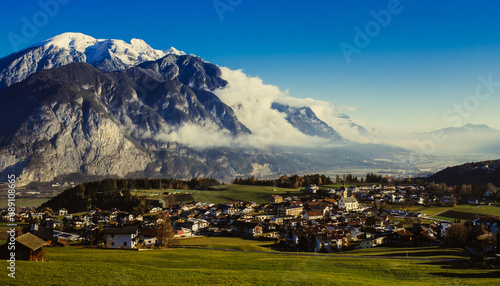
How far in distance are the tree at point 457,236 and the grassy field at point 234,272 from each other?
18.7 meters

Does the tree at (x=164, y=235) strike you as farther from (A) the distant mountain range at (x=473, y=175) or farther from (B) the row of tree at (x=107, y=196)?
(A) the distant mountain range at (x=473, y=175)

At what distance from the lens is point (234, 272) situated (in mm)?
29031

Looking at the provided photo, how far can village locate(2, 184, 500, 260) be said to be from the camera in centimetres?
6016

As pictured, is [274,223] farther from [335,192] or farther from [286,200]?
[335,192]

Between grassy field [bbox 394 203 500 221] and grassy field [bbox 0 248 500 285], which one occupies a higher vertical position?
grassy field [bbox 0 248 500 285]

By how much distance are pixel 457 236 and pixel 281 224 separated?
41625 millimetres

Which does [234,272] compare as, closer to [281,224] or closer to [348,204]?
[281,224]

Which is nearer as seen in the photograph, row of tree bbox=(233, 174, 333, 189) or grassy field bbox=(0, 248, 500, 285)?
grassy field bbox=(0, 248, 500, 285)

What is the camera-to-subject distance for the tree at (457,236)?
54516 millimetres

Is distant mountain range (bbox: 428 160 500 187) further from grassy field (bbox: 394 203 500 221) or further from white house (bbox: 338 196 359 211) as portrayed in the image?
white house (bbox: 338 196 359 211)

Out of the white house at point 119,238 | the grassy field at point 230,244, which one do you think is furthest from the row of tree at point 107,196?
the white house at point 119,238

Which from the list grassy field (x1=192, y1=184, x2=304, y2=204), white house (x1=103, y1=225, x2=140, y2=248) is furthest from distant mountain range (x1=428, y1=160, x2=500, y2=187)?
white house (x1=103, y1=225, x2=140, y2=248)

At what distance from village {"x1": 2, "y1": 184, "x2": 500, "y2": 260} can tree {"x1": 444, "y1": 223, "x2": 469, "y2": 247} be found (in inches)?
73.8

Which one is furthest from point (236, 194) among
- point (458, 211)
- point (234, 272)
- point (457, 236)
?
point (234, 272)
